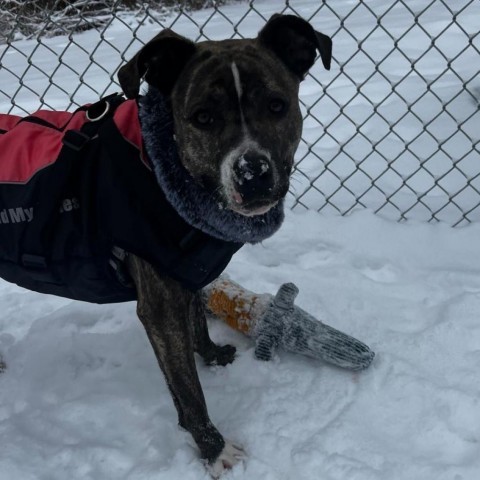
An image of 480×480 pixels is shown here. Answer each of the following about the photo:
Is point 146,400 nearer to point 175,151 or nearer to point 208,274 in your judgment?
point 208,274

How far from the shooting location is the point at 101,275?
6.73 feet

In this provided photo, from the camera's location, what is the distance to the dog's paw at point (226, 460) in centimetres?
208

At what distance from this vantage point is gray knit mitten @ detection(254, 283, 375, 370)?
2.36m

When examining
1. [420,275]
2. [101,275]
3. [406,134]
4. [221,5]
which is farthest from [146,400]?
[221,5]

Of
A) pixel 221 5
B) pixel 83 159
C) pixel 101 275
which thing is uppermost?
pixel 83 159

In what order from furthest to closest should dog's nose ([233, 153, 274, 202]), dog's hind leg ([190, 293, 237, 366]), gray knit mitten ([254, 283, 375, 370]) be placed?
dog's hind leg ([190, 293, 237, 366]) < gray knit mitten ([254, 283, 375, 370]) < dog's nose ([233, 153, 274, 202])

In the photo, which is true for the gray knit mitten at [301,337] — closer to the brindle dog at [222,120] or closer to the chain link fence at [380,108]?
the brindle dog at [222,120]

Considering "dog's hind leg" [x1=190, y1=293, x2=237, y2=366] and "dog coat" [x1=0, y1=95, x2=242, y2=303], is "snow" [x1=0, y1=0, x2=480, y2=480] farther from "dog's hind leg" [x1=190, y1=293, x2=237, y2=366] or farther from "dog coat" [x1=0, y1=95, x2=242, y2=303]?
"dog coat" [x1=0, y1=95, x2=242, y2=303]

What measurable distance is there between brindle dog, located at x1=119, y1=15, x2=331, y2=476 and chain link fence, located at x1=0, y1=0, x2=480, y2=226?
3.96 feet

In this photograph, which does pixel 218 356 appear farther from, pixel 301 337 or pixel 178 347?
pixel 178 347

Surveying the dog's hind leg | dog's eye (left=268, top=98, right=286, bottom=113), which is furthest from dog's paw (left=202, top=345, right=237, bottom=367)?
dog's eye (left=268, top=98, right=286, bottom=113)

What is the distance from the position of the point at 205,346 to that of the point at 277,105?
1.13 meters

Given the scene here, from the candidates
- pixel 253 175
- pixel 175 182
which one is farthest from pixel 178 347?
pixel 253 175

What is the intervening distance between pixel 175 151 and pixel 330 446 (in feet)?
3.84
